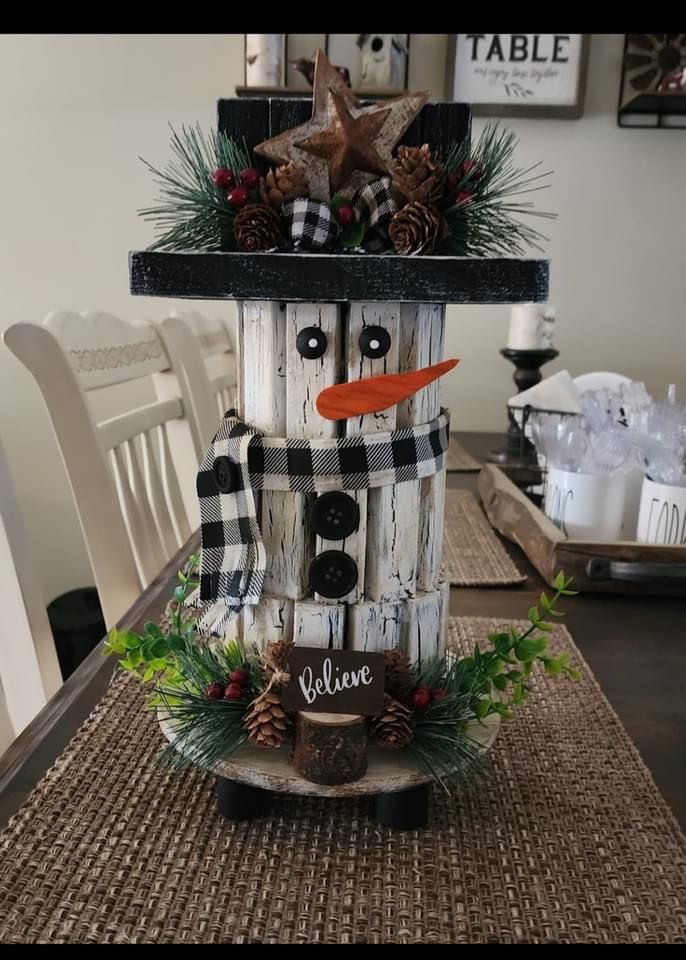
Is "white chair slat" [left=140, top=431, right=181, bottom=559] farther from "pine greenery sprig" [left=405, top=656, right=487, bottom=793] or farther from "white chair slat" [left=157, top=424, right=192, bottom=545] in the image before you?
"pine greenery sprig" [left=405, top=656, right=487, bottom=793]

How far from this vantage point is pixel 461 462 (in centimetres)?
175

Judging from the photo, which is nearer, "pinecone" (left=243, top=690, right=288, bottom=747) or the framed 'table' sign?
"pinecone" (left=243, top=690, right=288, bottom=747)

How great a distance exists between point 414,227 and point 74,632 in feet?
5.84

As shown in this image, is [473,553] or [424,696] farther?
[473,553]

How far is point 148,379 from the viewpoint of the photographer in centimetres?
235

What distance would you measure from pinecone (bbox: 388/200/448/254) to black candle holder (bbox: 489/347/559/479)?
3.15 ft

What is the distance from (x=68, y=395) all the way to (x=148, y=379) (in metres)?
1.34

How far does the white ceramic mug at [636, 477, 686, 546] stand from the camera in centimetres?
99

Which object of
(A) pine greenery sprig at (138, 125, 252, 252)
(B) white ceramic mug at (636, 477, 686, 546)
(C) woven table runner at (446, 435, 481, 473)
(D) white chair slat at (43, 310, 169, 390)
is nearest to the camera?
(A) pine greenery sprig at (138, 125, 252, 252)

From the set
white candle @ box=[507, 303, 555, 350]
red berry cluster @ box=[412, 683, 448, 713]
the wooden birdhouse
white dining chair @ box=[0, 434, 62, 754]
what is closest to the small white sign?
the wooden birdhouse

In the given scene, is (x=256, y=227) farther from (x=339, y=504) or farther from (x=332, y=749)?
(x=332, y=749)

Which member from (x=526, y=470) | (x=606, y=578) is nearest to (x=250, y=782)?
(x=606, y=578)

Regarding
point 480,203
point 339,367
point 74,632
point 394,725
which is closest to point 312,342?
point 339,367
